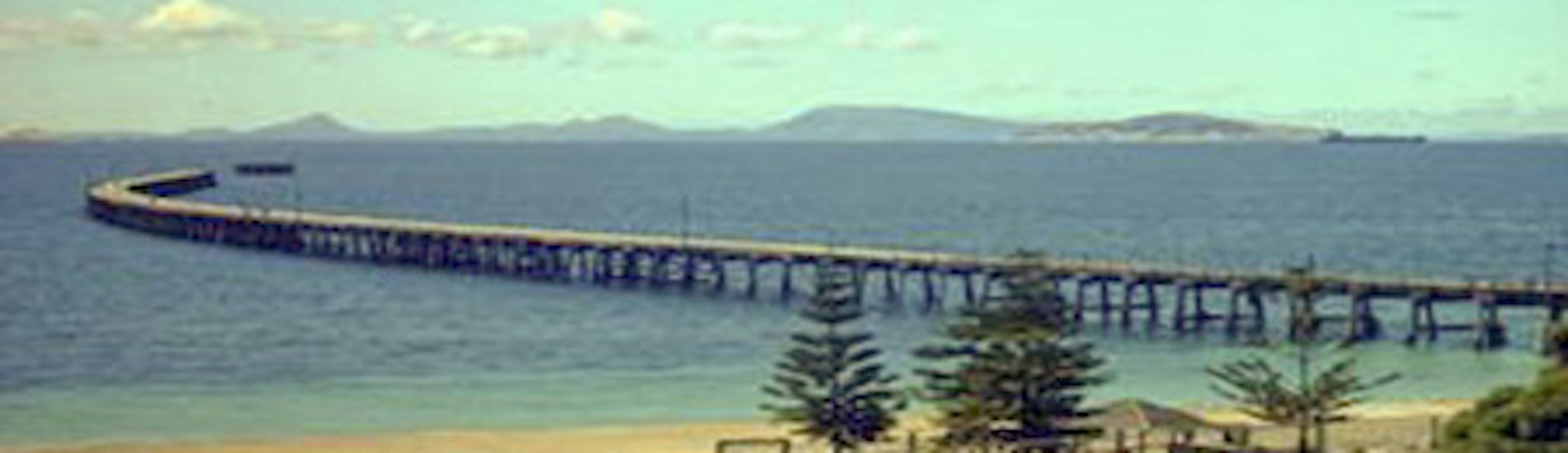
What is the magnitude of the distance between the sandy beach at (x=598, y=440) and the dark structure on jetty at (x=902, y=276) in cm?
237

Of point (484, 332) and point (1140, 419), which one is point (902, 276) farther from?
point (1140, 419)

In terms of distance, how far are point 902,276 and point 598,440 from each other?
3494cm

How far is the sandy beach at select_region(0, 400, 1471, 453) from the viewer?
4138 cm

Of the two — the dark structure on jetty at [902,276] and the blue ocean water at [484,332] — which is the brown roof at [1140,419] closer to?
the dark structure on jetty at [902,276]

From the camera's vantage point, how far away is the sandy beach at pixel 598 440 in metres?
41.4

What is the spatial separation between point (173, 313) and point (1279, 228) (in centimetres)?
7031

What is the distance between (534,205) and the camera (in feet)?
555

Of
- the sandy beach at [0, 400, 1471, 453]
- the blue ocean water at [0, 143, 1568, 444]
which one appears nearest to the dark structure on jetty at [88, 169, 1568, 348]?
the blue ocean water at [0, 143, 1568, 444]

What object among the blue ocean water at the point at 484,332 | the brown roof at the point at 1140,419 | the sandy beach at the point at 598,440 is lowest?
the blue ocean water at the point at 484,332

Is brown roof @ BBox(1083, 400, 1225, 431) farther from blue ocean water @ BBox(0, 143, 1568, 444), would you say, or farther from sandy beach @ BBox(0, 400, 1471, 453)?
blue ocean water @ BBox(0, 143, 1568, 444)

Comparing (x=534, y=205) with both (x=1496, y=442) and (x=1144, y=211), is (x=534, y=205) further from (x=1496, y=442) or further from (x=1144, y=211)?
(x=1496, y=442)

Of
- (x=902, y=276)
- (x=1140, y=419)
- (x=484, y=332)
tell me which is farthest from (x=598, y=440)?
(x=902, y=276)

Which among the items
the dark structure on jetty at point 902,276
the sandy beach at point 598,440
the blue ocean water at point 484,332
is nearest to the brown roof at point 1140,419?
the sandy beach at point 598,440

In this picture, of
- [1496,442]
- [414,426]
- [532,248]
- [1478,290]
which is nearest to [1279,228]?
[532,248]
